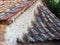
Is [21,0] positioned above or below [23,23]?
above

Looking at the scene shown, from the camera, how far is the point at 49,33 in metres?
7.53

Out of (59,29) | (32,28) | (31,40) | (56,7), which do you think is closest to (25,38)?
(31,40)

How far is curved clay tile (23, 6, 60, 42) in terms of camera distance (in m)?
7.12

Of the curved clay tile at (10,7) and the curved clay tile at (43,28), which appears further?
the curved clay tile at (43,28)

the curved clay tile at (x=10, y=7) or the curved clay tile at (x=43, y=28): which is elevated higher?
the curved clay tile at (x=10, y=7)

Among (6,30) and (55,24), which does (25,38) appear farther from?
(55,24)

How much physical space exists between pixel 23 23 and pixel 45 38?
945mm

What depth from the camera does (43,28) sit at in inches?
311

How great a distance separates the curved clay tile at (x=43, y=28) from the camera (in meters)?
7.12

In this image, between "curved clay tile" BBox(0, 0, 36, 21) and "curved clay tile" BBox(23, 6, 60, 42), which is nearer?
"curved clay tile" BBox(0, 0, 36, 21)

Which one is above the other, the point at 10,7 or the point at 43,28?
the point at 10,7

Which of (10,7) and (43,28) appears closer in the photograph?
(10,7)

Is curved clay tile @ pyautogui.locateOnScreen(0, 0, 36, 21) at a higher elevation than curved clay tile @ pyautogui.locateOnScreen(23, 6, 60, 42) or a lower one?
higher

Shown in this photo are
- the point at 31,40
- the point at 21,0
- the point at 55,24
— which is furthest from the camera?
the point at 55,24
